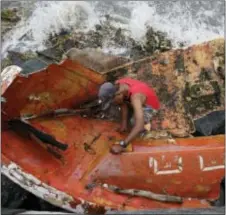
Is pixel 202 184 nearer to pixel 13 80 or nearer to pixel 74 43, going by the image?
pixel 13 80

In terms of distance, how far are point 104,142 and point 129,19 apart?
3.71m

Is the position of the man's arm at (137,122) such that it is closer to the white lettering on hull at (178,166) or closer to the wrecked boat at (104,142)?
the wrecked boat at (104,142)

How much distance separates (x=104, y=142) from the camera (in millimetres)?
5520

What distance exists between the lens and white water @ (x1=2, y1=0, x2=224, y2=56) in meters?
8.24

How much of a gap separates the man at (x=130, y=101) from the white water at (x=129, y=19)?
2527 mm

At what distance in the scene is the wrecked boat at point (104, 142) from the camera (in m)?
4.98

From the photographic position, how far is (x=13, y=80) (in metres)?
4.96

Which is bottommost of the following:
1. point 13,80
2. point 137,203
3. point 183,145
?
point 137,203

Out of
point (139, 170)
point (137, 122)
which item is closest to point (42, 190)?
point (139, 170)

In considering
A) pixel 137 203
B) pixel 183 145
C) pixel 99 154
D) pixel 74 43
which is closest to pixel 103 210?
pixel 137 203

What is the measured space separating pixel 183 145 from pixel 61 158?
4.34 feet

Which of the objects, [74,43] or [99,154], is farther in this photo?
[74,43]

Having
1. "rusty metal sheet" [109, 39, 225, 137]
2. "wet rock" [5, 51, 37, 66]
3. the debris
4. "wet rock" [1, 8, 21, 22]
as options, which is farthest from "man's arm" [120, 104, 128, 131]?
"wet rock" [1, 8, 21, 22]

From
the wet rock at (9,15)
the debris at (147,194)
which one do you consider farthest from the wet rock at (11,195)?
the wet rock at (9,15)
